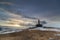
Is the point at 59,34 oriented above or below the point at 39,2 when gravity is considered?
below

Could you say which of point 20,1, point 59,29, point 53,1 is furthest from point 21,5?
point 59,29

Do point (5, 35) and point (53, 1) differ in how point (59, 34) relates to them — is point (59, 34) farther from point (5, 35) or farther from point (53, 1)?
point (5, 35)

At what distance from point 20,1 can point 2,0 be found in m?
0.26

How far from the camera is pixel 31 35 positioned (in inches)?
80.7

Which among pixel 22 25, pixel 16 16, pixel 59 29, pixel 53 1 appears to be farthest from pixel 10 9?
pixel 59 29

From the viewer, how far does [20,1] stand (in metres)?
2.08

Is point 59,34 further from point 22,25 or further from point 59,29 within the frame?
point 22,25

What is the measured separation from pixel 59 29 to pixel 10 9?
0.76 m

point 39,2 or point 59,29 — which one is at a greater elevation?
point 39,2

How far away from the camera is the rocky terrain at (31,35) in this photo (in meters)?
2.01

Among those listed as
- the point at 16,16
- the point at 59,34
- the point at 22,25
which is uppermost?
the point at 16,16

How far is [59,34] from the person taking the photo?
2.01 meters

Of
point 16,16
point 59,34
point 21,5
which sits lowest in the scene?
point 59,34

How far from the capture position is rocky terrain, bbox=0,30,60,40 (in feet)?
6.58
